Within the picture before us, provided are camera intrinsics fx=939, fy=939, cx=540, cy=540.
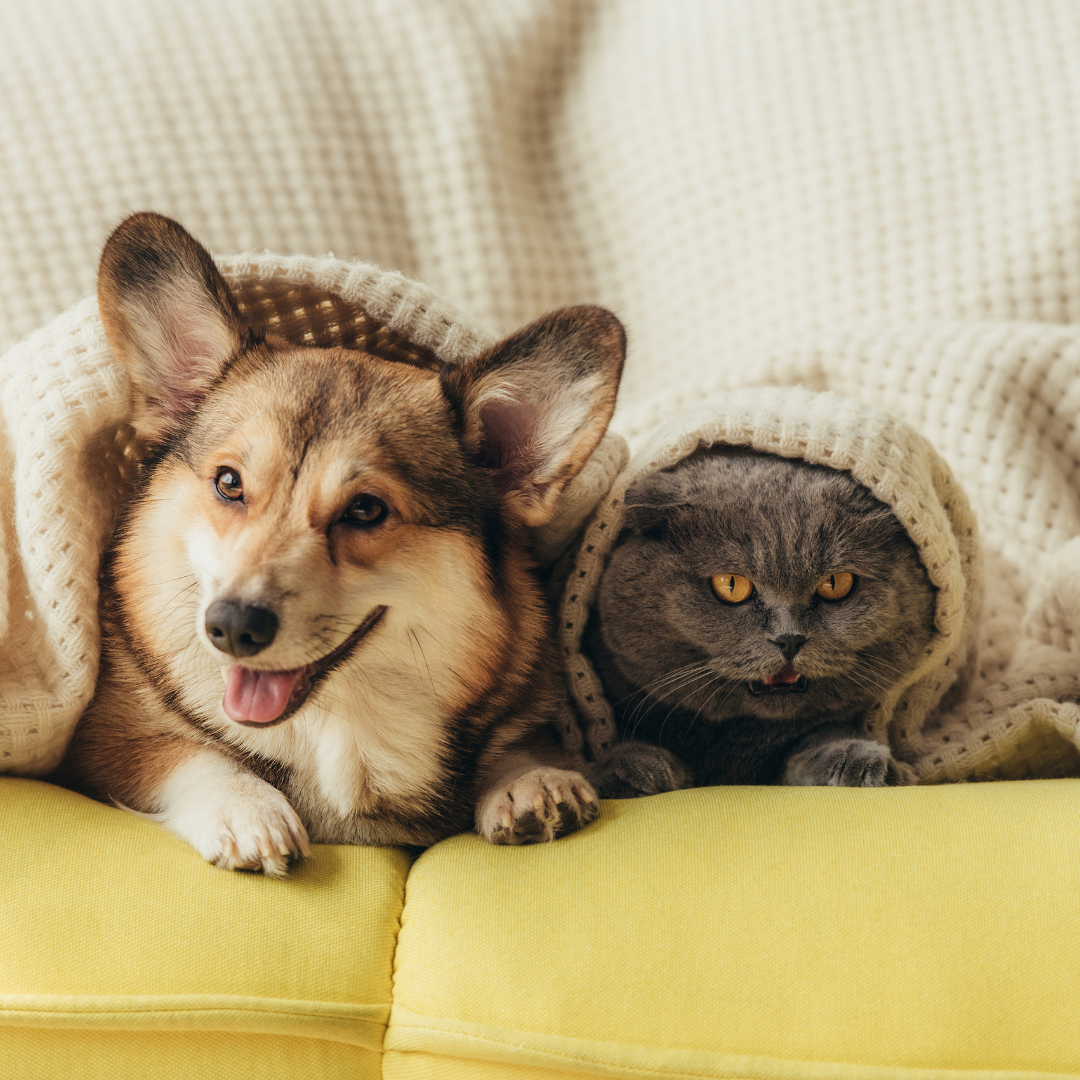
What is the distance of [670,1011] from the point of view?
2.90ft

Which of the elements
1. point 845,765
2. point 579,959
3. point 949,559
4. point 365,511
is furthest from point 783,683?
point 365,511

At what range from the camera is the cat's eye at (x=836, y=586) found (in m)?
1.17

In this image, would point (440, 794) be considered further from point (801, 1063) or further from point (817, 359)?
point (817, 359)

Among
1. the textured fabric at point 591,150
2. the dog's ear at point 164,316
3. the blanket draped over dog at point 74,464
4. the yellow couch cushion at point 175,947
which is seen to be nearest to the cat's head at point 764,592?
the blanket draped over dog at point 74,464

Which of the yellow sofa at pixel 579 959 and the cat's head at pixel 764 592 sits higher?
the cat's head at pixel 764 592

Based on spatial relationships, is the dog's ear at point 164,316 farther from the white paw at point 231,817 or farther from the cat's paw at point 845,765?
the cat's paw at point 845,765

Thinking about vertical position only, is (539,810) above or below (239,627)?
below

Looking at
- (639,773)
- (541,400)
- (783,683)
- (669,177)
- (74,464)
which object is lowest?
(639,773)

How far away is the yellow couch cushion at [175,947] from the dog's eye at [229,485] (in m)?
0.40

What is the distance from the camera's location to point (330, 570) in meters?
1.03

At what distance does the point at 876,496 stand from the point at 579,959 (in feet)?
2.15

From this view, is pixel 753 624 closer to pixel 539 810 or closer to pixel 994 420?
pixel 539 810

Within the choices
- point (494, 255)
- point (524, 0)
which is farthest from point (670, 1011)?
point (524, 0)

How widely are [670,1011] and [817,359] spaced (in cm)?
113
